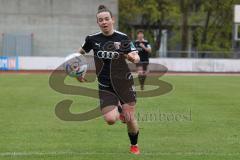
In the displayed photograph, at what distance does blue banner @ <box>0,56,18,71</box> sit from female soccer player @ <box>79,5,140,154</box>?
33978mm

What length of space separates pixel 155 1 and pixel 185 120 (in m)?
47.6

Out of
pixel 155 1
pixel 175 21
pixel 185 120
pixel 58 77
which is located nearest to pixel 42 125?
pixel 58 77

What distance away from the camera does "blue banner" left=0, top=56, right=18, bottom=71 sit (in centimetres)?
4256

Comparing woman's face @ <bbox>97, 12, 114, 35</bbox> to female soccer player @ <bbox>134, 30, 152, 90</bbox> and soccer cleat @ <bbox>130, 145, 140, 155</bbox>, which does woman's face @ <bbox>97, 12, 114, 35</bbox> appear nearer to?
soccer cleat @ <bbox>130, 145, 140, 155</bbox>

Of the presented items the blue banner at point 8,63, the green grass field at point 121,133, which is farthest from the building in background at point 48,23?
the green grass field at point 121,133

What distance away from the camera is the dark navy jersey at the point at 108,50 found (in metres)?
8.97

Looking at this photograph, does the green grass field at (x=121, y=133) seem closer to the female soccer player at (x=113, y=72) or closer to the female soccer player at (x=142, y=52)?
the female soccer player at (x=113, y=72)

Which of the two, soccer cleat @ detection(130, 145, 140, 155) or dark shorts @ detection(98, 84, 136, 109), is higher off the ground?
dark shorts @ detection(98, 84, 136, 109)

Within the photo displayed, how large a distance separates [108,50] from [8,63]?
34784 millimetres

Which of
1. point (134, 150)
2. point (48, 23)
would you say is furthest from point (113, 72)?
point (48, 23)

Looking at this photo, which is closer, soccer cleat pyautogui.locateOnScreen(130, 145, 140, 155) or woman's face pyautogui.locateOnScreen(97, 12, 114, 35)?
woman's face pyautogui.locateOnScreen(97, 12, 114, 35)

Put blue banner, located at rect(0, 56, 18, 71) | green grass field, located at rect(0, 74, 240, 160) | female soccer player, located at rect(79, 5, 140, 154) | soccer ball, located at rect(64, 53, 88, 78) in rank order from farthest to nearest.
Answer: blue banner, located at rect(0, 56, 18, 71) → soccer ball, located at rect(64, 53, 88, 78) → green grass field, located at rect(0, 74, 240, 160) → female soccer player, located at rect(79, 5, 140, 154)

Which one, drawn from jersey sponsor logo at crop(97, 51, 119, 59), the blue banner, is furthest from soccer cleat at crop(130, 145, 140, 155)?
the blue banner

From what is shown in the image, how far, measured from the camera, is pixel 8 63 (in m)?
42.9
